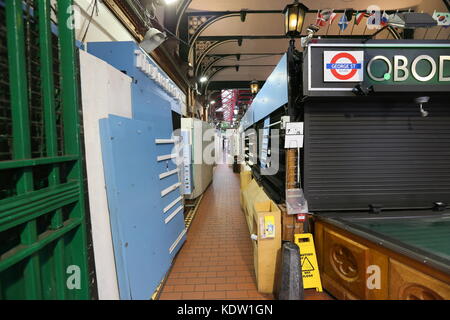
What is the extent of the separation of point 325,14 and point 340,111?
128cm

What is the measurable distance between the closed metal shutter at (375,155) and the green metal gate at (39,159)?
2.30 meters

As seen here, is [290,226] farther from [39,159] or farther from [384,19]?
[384,19]

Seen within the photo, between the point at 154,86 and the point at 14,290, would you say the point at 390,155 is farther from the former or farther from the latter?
the point at 14,290

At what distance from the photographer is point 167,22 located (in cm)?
459

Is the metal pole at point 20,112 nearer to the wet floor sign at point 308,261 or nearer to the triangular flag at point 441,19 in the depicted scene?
the wet floor sign at point 308,261

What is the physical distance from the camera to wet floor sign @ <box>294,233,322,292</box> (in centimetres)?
236

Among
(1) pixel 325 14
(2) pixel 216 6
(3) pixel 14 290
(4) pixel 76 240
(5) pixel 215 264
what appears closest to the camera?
(3) pixel 14 290

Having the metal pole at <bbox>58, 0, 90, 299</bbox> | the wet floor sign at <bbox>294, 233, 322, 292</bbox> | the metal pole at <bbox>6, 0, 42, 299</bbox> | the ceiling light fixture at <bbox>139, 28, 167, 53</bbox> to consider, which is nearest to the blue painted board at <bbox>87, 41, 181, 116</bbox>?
the ceiling light fixture at <bbox>139, 28, 167, 53</bbox>

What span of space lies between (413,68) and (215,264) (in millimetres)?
3327

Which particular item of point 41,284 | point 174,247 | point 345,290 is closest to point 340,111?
point 345,290

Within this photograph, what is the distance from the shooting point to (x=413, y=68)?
2.18 meters

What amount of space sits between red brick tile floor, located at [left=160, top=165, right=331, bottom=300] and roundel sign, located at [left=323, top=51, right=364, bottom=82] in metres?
2.37

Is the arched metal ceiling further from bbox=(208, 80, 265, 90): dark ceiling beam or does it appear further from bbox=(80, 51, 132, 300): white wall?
bbox=(80, 51, 132, 300): white wall

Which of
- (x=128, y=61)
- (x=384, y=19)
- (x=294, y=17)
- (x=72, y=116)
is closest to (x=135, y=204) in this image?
(x=72, y=116)
